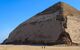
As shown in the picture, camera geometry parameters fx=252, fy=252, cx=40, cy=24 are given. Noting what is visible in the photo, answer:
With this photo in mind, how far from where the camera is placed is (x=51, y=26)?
25.5 meters

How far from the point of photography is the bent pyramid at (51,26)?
2408 cm

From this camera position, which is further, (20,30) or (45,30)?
(20,30)

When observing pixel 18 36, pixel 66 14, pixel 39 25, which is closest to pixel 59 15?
pixel 66 14

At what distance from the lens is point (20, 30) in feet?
92.2

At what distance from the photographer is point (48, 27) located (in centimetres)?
2564

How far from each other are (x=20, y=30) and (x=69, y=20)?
234 inches

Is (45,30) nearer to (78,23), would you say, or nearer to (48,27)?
(48,27)

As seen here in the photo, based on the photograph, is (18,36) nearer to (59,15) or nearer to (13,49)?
(59,15)

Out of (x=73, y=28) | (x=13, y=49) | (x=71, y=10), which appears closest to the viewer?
(x=13, y=49)

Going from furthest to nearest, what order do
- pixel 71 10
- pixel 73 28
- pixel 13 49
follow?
1. pixel 71 10
2. pixel 73 28
3. pixel 13 49

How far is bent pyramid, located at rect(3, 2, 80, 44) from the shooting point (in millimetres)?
24078

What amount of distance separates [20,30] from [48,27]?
3.93 m

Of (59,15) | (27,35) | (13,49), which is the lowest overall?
(13,49)

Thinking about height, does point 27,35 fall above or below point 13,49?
above
